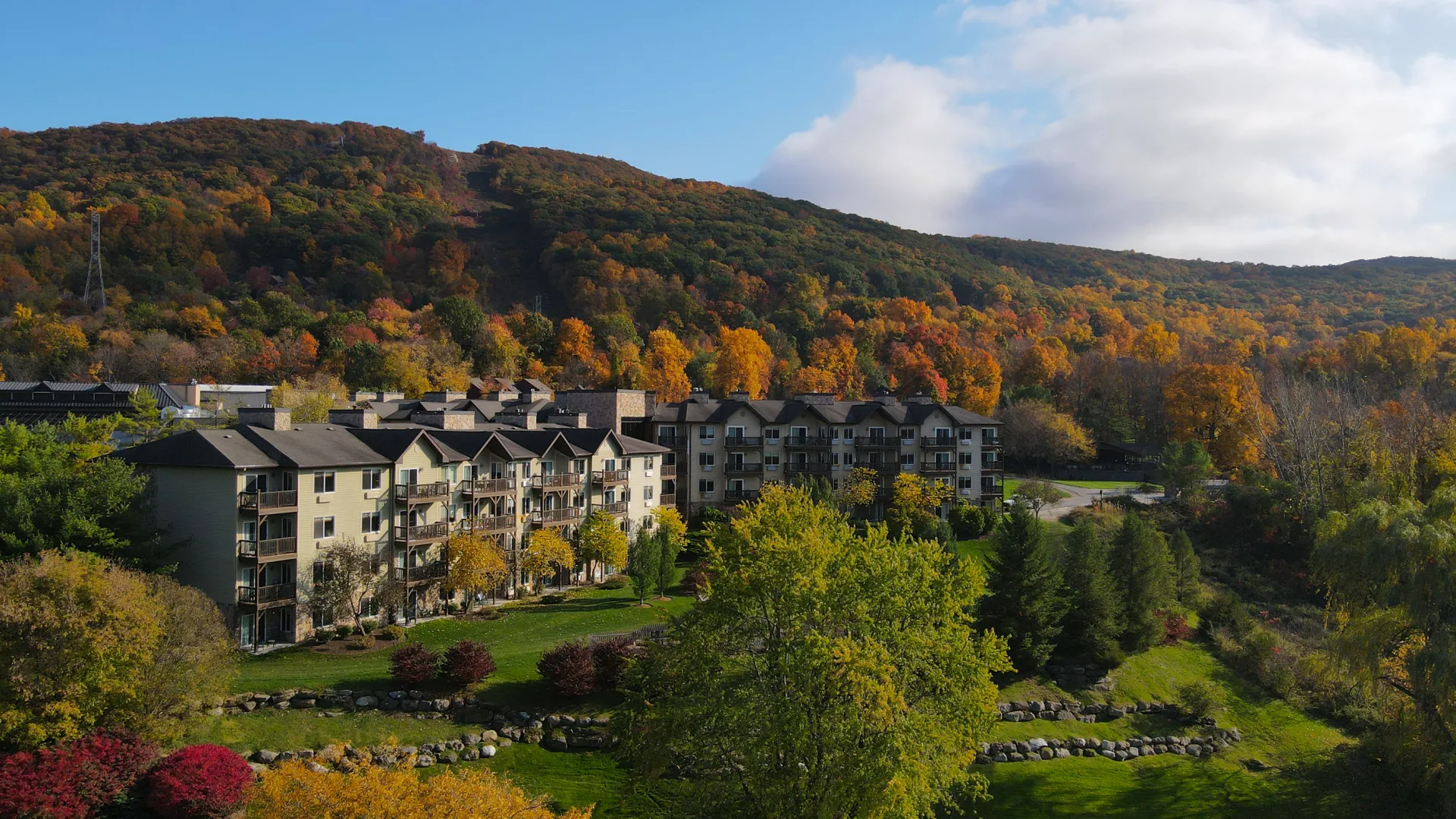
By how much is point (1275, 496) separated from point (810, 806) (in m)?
55.8

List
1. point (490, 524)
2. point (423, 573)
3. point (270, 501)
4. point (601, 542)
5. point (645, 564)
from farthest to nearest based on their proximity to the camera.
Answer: point (601, 542), point (490, 524), point (645, 564), point (423, 573), point (270, 501)

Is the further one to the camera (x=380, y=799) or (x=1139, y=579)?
(x=1139, y=579)

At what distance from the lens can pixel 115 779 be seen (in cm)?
2459

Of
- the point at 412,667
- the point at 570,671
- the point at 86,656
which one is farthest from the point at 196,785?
the point at 570,671

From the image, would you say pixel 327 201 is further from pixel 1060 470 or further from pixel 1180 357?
pixel 1180 357

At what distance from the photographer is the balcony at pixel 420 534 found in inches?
1702

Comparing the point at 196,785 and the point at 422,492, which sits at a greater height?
the point at 422,492

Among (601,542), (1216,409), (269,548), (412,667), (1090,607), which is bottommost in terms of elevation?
(412,667)

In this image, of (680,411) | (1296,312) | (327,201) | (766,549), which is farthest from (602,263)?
(1296,312)

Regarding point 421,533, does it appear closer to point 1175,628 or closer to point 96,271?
point 1175,628

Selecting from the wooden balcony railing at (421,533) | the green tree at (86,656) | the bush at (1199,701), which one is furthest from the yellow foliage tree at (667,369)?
the green tree at (86,656)

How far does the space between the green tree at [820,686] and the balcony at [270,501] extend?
20619mm

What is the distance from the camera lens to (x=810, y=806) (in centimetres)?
2264

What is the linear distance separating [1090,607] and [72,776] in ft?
131
